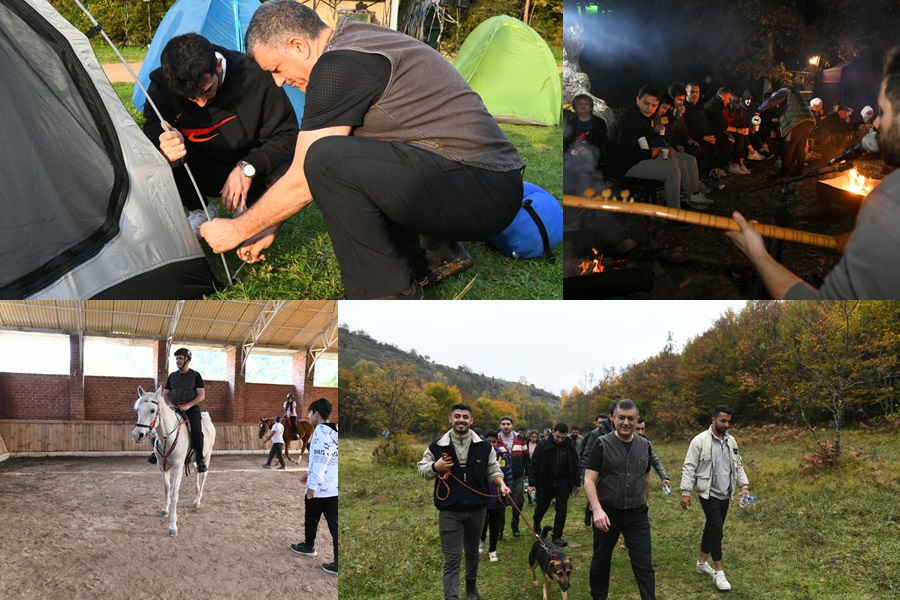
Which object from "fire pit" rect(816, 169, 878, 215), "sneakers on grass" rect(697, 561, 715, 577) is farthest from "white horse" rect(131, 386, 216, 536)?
"fire pit" rect(816, 169, 878, 215)

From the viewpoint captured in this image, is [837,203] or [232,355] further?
[232,355]

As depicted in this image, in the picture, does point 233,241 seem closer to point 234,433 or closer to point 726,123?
point 234,433

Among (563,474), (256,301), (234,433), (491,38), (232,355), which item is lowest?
(563,474)

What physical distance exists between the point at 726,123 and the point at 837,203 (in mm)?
461

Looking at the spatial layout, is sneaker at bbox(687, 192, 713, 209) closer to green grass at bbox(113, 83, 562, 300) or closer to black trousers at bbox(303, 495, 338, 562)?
green grass at bbox(113, 83, 562, 300)

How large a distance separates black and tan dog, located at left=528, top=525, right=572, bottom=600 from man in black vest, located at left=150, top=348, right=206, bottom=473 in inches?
→ 63.4

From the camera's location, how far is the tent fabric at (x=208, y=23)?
724 centimetres

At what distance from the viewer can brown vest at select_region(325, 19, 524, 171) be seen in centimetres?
275

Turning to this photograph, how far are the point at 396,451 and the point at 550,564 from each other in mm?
889

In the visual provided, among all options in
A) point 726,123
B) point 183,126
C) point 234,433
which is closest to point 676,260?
point 726,123

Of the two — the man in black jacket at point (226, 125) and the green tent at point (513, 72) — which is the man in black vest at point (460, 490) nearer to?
the man in black jacket at point (226, 125)

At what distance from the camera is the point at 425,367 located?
11.4 feet

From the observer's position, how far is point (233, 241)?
10.1 feet

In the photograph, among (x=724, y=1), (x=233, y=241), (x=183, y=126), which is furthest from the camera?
(x=183, y=126)
